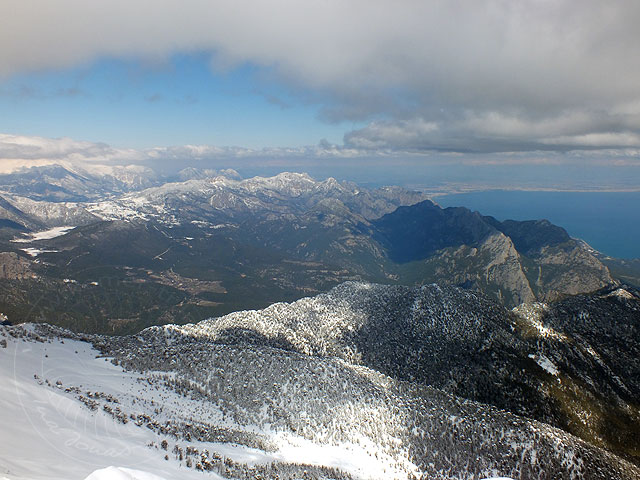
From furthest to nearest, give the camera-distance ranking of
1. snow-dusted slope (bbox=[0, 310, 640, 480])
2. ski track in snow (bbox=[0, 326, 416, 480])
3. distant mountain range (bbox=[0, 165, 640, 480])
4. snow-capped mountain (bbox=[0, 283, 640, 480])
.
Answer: distant mountain range (bbox=[0, 165, 640, 480]) → snow-capped mountain (bbox=[0, 283, 640, 480]) → snow-dusted slope (bbox=[0, 310, 640, 480]) → ski track in snow (bbox=[0, 326, 416, 480])

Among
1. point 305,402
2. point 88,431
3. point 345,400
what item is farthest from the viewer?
point 345,400

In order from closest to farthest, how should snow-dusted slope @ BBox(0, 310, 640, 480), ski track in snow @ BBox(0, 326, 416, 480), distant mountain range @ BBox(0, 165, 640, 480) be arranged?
ski track in snow @ BBox(0, 326, 416, 480), snow-dusted slope @ BBox(0, 310, 640, 480), distant mountain range @ BBox(0, 165, 640, 480)

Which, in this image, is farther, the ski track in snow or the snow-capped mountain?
the snow-capped mountain

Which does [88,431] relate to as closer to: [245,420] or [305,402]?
[245,420]

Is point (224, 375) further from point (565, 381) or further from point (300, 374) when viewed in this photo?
point (565, 381)

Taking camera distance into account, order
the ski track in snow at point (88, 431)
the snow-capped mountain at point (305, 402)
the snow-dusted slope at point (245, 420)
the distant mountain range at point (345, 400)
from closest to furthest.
A: the ski track in snow at point (88, 431) → the snow-dusted slope at point (245, 420) → the snow-capped mountain at point (305, 402) → the distant mountain range at point (345, 400)

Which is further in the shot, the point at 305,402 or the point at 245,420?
the point at 305,402

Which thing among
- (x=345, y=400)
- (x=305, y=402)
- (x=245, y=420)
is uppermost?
(x=245, y=420)

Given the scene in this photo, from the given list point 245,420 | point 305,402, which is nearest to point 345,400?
point 305,402

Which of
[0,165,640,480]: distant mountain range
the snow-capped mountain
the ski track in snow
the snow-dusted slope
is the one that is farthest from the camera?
[0,165,640,480]: distant mountain range

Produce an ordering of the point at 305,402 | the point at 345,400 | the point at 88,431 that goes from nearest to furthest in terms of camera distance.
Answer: the point at 88,431, the point at 305,402, the point at 345,400
